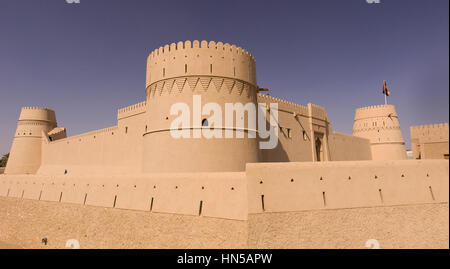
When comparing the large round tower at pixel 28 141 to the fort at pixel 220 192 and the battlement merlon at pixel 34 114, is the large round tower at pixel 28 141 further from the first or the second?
the fort at pixel 220 192

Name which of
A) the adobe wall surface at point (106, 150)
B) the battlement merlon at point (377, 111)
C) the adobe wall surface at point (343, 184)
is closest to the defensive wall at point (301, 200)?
the adobe wall surface at point (343, 184)

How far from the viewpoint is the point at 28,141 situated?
904 inches

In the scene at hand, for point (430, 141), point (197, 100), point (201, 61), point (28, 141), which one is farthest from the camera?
point (28, 141)

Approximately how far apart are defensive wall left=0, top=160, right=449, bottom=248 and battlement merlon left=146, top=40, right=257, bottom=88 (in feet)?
13.7

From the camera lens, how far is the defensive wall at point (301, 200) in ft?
20.9

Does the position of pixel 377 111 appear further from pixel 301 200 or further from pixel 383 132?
pixel 301 200

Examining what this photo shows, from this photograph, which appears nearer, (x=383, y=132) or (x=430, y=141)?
(x=430, y=141)

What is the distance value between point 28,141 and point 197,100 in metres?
22.8

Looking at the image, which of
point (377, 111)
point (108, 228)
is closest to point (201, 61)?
point (108, 228)

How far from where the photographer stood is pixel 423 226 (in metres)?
7.16

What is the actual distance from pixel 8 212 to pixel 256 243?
1419 centimetres

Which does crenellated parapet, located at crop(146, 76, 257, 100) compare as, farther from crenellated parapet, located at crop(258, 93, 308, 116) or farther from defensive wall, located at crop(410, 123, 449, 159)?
defensive wall, located at crop(410, 123, 449, 159)

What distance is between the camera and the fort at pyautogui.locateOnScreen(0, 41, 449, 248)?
6531 mm
